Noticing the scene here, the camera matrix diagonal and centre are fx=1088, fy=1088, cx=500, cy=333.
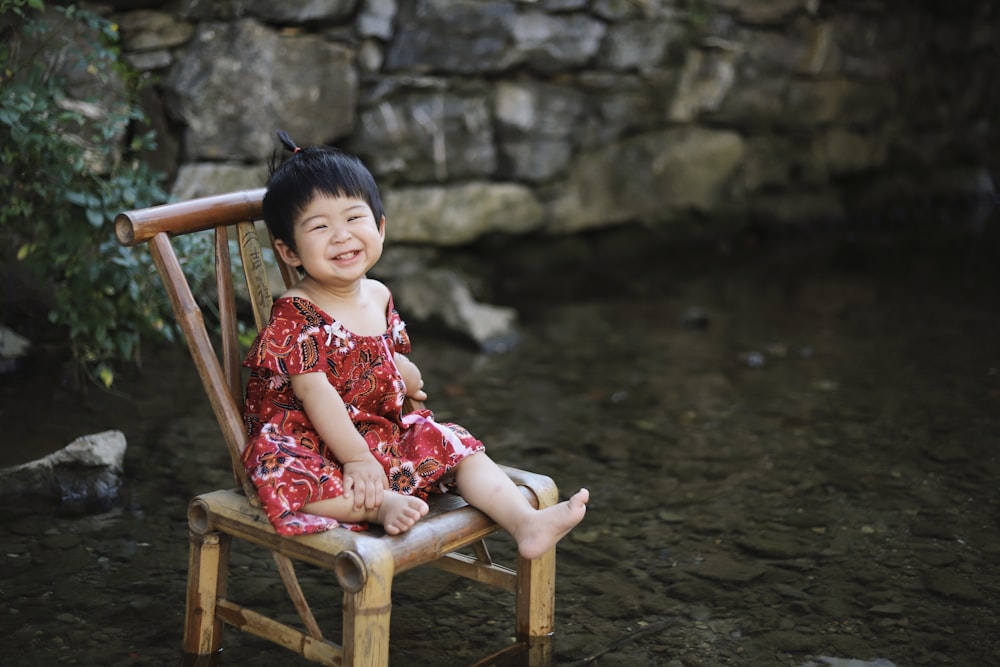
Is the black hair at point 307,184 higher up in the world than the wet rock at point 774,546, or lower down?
higher up

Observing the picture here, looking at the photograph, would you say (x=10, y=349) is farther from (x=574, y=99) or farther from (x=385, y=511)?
(x=574, y=99)

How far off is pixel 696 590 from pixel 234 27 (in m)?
3.39

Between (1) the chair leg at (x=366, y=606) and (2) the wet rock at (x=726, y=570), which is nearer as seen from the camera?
(1) the chair leg at (x=366, y=606)

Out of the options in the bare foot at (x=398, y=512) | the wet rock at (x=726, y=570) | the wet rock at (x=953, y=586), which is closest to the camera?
the bare foot at (x=398, y=512)

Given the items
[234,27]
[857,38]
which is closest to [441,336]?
[234,27]

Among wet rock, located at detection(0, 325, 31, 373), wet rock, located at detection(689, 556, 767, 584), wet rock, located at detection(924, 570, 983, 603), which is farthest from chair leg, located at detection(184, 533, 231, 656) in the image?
wet rock, located at detection(0, 325, 31, 373)

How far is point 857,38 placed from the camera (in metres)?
7.65

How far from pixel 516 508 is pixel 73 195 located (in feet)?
6.90

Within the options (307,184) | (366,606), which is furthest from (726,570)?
(307,184)

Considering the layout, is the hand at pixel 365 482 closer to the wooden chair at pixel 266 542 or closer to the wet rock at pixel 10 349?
the wooden chair at pixel 266 542

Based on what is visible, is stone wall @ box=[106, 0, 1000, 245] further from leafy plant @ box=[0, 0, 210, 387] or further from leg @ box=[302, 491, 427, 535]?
leg @ box=[302, 491, 427, 535]

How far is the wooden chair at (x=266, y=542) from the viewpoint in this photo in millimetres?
1998

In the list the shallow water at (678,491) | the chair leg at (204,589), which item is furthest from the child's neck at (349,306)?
the shallow water at (678,491)

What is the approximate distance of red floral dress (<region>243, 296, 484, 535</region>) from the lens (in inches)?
83.9
